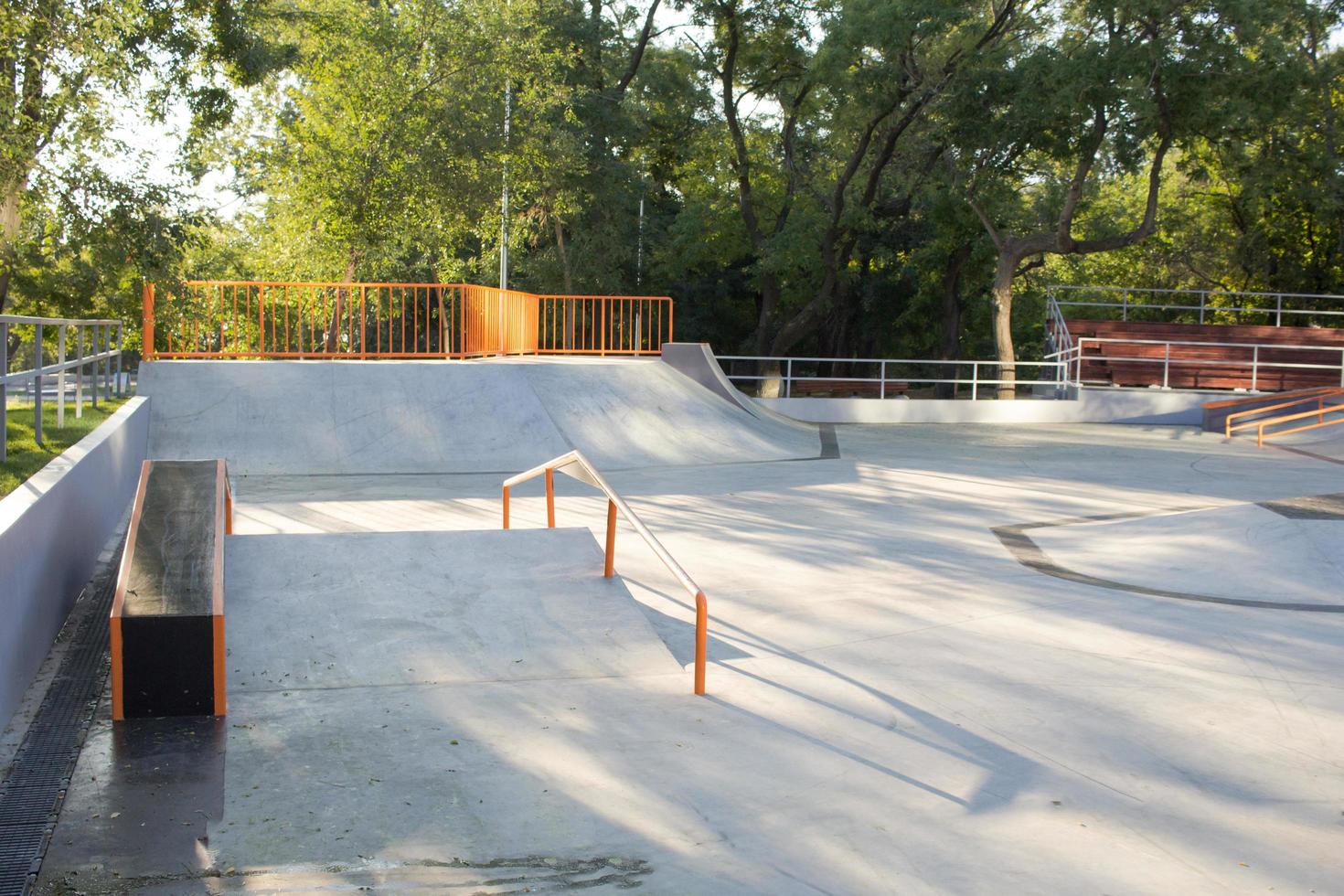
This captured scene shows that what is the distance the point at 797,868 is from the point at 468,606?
3715 mm

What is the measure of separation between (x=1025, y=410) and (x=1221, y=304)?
17.3 m

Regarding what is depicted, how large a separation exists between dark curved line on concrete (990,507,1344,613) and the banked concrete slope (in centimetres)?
609

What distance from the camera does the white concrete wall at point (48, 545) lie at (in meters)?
5.46

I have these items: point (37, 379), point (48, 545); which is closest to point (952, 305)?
point (37, 379)

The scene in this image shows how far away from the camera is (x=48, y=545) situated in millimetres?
6602

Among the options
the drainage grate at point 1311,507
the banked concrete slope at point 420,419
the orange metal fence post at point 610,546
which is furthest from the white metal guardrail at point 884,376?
the orange metal fence post at point 610,546

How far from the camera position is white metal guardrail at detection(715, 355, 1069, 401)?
26812 millimetres

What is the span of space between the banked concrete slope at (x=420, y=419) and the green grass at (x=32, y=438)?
3.62ft

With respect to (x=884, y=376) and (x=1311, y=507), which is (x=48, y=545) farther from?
(x=884, y=376)

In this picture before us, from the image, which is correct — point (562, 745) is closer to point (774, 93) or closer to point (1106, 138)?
point (1106, 138)

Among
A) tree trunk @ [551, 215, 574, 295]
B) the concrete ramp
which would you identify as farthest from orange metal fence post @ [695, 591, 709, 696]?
tree trunk @ [551, 215, 574, 295]

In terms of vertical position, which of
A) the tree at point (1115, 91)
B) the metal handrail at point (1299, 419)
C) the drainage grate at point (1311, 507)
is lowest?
the drainage grate at point (1311, 507)

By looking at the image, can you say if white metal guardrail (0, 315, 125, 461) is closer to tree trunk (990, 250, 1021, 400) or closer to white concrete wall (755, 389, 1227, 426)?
white concrete wall (755, 389, 1227, 426)

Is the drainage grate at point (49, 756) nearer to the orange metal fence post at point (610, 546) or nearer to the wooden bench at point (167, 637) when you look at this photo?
the wooden bench at point (167, 637)
